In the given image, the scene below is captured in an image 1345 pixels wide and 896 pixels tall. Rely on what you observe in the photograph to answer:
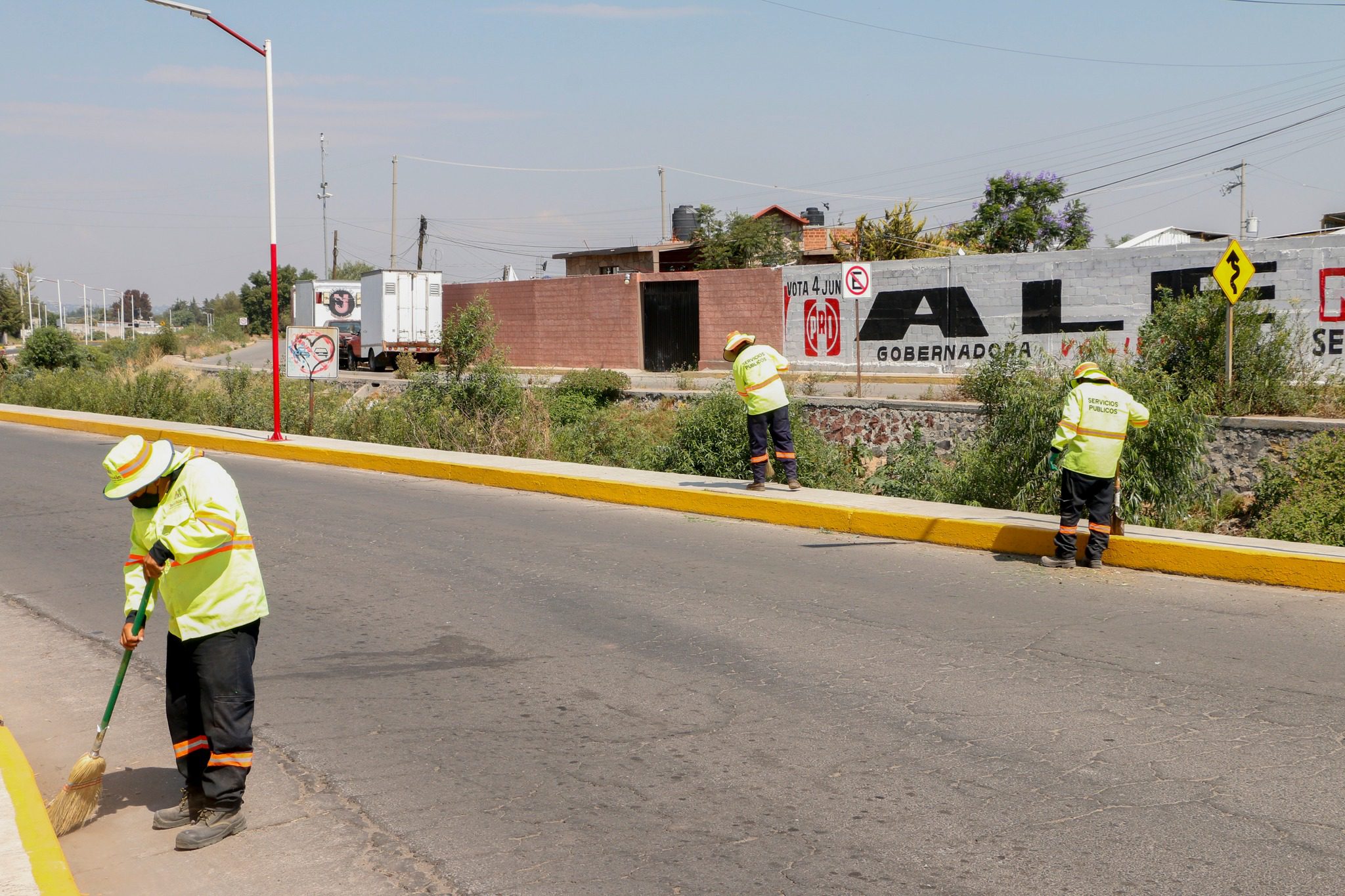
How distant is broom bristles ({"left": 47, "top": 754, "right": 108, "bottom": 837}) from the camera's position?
4.80 metres

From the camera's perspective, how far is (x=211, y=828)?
4.65 metres

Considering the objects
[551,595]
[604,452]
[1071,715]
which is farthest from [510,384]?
→ [1071,715]

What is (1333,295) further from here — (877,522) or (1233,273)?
(877,522)

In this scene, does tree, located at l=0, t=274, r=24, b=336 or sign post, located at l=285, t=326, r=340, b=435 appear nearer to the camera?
sign post, located at l=285, t=326, r=340, b=435

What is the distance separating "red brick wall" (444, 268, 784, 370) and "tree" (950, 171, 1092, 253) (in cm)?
1443

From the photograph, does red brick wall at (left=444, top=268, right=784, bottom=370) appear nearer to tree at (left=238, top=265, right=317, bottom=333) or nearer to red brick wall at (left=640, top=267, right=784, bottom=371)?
red brick wall at (left=640, top=267, right=784, bottom=371)

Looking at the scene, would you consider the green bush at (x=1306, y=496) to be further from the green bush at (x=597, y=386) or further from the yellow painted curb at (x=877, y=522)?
the green bush at (x=597, y=386)

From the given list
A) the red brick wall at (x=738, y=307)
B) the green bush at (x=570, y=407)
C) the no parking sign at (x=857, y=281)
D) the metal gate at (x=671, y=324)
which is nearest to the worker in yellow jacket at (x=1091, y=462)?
the no parking sign at (x=857, y=281)

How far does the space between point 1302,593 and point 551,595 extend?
5314 mm

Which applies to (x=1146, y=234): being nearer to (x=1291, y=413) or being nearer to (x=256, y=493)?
(x=1291, y=413)

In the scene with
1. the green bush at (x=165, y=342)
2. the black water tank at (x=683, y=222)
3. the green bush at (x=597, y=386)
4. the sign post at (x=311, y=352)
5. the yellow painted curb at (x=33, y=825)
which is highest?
the black water tank at (x=683, y=222)

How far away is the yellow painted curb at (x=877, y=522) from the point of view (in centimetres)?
850

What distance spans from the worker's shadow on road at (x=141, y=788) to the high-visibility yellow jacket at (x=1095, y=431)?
665 cm

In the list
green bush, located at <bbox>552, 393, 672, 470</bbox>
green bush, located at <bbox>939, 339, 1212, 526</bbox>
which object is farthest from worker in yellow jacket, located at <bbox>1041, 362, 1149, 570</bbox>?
green bush, located at <bbox>552, 393, 672, 470</bbox>
